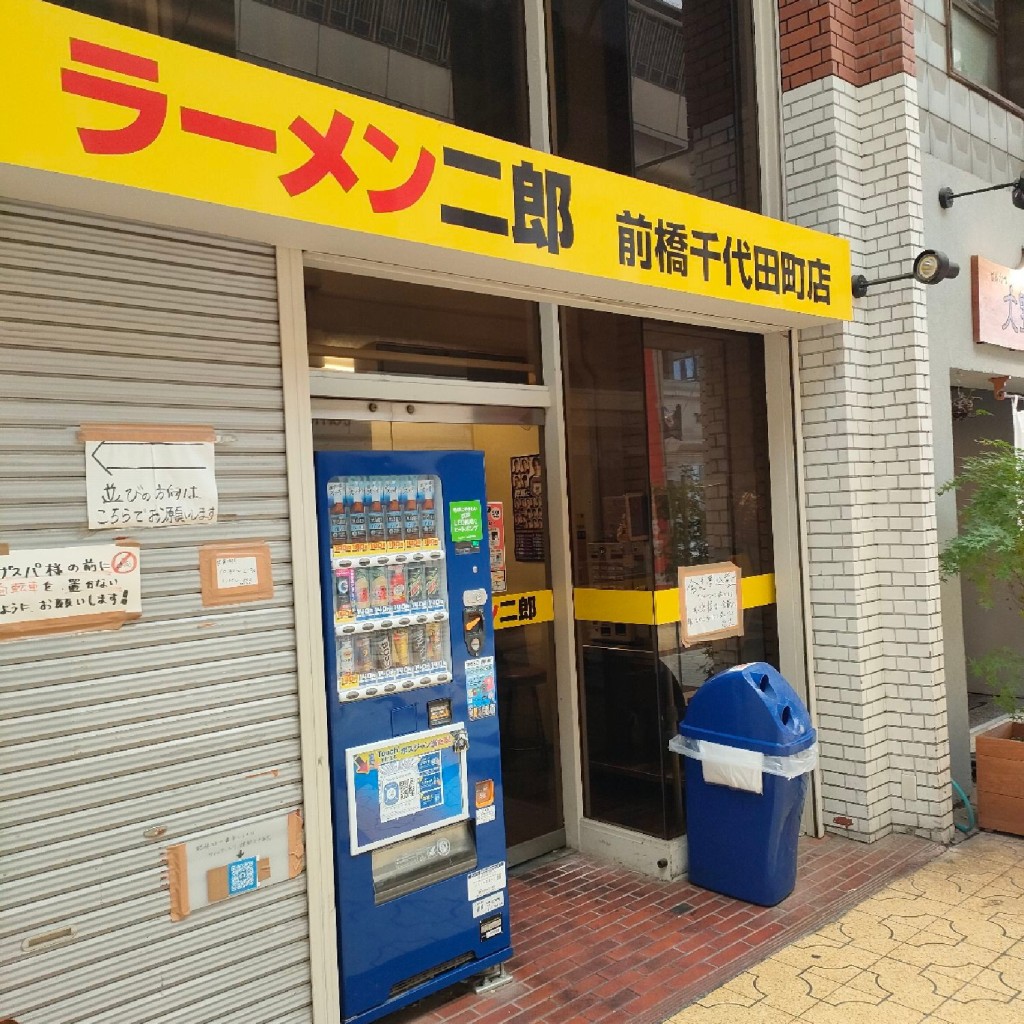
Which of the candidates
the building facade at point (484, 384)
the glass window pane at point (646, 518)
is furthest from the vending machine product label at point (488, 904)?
the glass window pane at point (646, 518)

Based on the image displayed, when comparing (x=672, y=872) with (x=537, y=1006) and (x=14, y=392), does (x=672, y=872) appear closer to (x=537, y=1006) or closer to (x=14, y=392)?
(x=537, y=1006)

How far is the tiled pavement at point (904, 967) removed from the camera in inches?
136

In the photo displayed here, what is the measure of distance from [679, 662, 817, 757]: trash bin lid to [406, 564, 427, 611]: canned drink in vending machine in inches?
66.2

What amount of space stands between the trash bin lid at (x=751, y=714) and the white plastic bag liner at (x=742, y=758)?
0.09 feet

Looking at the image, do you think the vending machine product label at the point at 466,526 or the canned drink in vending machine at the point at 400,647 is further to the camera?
the vending machine product label at the point at 466,526

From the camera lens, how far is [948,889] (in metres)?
4.52

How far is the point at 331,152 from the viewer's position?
9.41ft

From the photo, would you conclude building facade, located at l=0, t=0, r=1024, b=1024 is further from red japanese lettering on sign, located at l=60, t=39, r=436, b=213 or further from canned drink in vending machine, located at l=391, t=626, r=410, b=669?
canned drink in vending machine, located at l=391, t=626, r=410, b=669

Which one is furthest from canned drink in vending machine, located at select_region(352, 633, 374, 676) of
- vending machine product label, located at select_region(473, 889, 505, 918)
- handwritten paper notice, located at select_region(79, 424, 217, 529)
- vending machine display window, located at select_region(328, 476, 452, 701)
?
vending machine product label, located at select_region(473, 889, 505, 918)

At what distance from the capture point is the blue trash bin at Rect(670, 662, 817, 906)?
14.1 feet

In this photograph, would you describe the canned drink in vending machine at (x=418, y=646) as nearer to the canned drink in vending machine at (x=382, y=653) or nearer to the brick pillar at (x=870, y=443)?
the canned drink in vending machine at (x=382, y=653)

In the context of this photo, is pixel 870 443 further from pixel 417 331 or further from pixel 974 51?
pixel 974 51

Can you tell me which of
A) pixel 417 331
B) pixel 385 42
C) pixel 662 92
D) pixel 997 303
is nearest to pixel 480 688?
pixel 417 331

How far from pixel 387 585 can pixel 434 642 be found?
13.2 inches
